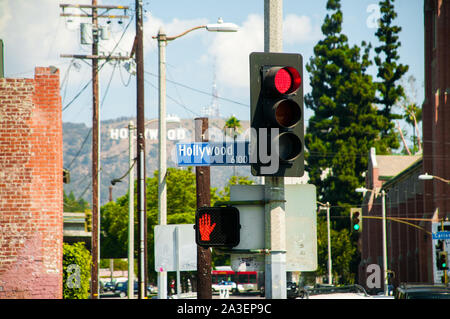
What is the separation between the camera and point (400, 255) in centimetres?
7944

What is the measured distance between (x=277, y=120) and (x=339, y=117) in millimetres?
90313

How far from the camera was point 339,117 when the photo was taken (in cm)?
9631

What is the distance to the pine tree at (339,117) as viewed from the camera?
93000 mm

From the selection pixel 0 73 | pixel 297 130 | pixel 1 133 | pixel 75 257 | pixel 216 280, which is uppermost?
pixel 0 73

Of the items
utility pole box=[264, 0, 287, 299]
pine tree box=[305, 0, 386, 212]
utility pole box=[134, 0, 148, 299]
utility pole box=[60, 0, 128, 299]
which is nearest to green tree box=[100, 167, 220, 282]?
pine tree box=[305, 0, 386, 212]

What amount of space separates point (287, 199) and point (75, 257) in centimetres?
2188

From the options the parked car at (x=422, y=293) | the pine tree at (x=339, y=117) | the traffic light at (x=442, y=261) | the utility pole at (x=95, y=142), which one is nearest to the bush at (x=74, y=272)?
the utility pole at (x=95, y=142)

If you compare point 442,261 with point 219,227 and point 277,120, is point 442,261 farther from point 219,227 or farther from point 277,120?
point 277,120

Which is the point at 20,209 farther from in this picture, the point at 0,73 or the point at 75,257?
the point at 75,257

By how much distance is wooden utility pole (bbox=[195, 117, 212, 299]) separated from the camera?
1886cm

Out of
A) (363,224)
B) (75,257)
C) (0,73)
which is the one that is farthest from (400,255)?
(0,73)
